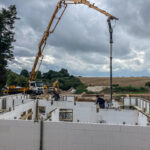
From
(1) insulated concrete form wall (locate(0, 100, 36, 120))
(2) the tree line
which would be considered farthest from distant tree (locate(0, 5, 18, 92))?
(1) insulated concrete form wall (locate(0, 100, 36, 120))

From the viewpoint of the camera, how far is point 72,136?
213 inches

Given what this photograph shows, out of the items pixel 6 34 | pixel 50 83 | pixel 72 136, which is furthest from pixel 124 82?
pixel 72 136

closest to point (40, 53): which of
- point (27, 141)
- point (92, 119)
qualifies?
point (92, 119)

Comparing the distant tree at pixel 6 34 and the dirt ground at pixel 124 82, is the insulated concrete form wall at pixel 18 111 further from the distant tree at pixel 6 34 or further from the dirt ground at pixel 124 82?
the dirt ground at pixel 124 82

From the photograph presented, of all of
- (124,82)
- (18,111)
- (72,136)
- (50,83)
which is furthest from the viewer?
(124,82)

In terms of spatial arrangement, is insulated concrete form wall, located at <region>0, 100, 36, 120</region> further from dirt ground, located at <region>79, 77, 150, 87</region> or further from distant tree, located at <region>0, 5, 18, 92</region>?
dirt ground, located at <region>79, 77, 150, 87</region>

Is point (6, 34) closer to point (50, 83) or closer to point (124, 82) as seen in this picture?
point (50, 83)

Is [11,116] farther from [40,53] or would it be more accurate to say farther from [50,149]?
[40,53]

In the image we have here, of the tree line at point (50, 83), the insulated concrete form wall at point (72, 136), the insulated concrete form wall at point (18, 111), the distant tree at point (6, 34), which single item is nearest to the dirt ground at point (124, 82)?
the tree line at point (50, 83)

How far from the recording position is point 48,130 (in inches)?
219

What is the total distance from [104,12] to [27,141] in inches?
607

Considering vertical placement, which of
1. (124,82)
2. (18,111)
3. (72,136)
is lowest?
(72,136)

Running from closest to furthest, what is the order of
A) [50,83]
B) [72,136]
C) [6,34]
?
1. [72,136]
2. [6,34]
3. [50,83]

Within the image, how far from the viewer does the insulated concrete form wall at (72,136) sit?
5203 millimetres
